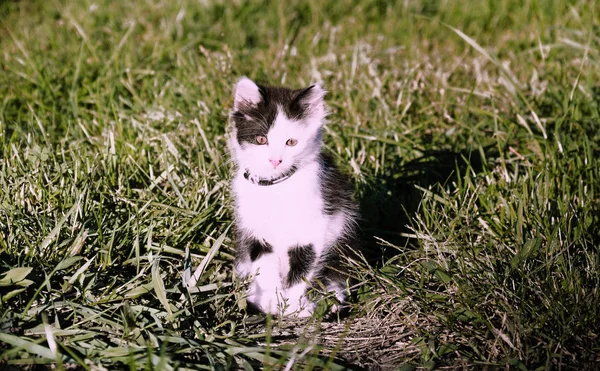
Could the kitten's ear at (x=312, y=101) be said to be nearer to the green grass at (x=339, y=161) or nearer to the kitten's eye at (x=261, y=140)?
the kitten's eye at (x=261, y=140)

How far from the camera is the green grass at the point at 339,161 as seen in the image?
2.43 m

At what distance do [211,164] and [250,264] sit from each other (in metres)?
0.76

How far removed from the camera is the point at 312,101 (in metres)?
2.87

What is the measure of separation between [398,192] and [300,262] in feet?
3.71

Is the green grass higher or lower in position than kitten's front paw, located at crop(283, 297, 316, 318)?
higher

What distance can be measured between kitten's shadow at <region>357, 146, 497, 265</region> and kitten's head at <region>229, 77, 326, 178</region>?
639mm

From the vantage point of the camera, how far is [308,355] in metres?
2.42

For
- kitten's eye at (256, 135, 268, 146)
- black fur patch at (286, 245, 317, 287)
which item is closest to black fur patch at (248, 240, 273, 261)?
black fur patch at (286, 245, 317, 287)

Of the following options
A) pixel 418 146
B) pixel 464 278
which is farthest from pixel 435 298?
pixel 418 146

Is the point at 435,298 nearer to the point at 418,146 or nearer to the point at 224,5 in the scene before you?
the point at 418,146

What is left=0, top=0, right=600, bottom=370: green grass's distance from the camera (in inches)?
95.8

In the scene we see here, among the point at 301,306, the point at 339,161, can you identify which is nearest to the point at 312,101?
the point at 301,306

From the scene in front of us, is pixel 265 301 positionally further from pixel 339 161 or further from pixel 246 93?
pixel 339 161

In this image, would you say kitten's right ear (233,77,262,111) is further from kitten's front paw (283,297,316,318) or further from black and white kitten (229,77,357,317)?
kitten's front paw (283,297,316,318)
